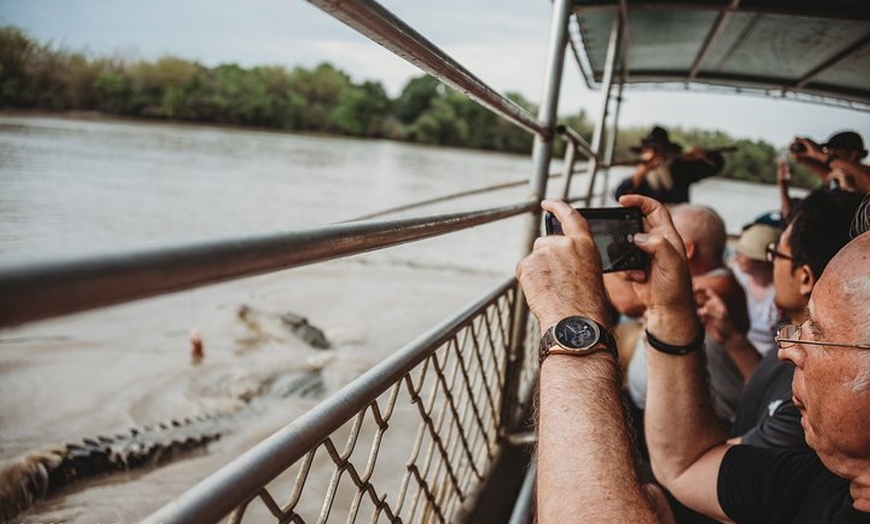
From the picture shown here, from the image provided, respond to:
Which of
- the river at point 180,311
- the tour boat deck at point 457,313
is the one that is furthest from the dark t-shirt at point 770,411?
the river at point 180,311

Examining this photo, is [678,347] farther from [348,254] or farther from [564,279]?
[348,254]

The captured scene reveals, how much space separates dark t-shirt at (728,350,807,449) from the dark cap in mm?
1629

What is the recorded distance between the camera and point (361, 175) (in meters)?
22.5

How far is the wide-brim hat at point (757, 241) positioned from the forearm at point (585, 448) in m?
2.77

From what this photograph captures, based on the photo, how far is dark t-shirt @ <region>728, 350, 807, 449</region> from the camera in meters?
1.38

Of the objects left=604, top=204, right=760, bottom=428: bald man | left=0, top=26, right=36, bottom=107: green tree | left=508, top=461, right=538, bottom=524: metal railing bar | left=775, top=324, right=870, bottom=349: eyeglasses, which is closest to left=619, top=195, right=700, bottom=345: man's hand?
left=775, top=324, right=870, bottom=349: eyeglasses

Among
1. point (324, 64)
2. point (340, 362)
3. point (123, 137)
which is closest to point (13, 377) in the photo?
point (340, 362)

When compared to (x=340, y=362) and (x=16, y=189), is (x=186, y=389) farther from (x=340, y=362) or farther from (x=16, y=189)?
(x=16, y=189)

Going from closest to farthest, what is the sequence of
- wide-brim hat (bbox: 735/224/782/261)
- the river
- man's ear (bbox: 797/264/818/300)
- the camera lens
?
man's ear (bbox: 797/264/818/300)
wide-brim hat (bbox: 735/224/782/261)
the camera lens
the river

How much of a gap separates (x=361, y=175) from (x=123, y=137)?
47.2 ft

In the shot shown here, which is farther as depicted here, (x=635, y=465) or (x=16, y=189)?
(x=16, y=189)

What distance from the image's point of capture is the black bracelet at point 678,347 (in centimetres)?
129

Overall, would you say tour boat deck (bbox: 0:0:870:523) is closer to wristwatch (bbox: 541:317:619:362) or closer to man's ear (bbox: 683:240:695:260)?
wristwatch (bbox: 541:317:619:362)

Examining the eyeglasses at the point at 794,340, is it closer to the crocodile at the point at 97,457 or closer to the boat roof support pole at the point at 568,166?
the boat roof support pole at the point at 568,166
